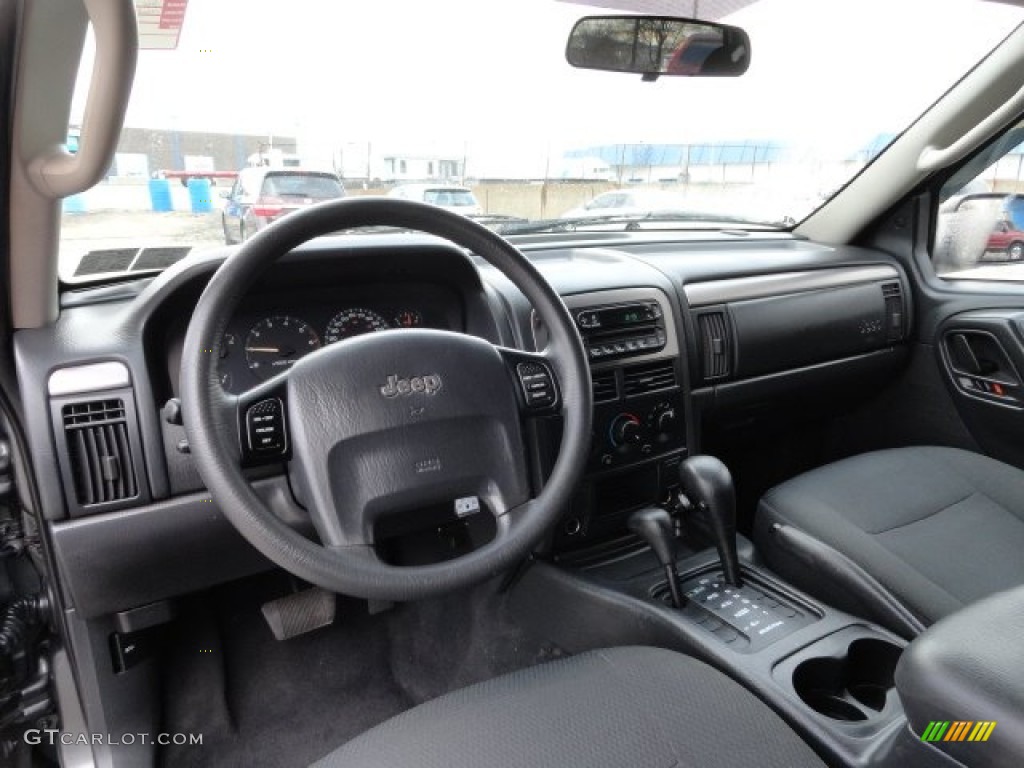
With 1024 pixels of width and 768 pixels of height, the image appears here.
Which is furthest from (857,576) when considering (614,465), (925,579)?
(614,465)

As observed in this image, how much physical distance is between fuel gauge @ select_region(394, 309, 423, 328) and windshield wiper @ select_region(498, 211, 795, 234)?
1.69 ft

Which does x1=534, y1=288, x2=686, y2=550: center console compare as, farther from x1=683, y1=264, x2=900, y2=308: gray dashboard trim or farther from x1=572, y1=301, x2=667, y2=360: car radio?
x1=683, y1=264, x2=900, y2=308: gray dashboard trim

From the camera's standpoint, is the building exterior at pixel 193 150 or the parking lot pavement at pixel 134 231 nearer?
the parking lot pavement at pixel 134 231

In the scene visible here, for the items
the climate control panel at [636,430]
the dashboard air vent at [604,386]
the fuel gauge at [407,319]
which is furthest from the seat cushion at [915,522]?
the fuel gauge at [407,319]

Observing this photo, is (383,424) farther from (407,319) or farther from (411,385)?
(407,319)

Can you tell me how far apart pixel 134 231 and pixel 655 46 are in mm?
Answer: 1593

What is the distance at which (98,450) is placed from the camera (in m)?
1.49

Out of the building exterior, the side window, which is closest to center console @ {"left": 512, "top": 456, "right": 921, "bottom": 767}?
the building exterior

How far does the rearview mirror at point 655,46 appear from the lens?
2.24 m

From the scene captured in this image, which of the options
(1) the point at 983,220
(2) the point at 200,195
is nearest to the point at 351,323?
(2) the point at 200,195

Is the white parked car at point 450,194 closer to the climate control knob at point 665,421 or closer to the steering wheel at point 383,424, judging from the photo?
the steering wheel at point 383,424

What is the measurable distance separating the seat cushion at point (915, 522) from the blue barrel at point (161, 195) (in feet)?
5.65

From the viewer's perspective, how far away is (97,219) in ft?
5.36

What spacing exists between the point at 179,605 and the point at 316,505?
97 cm
